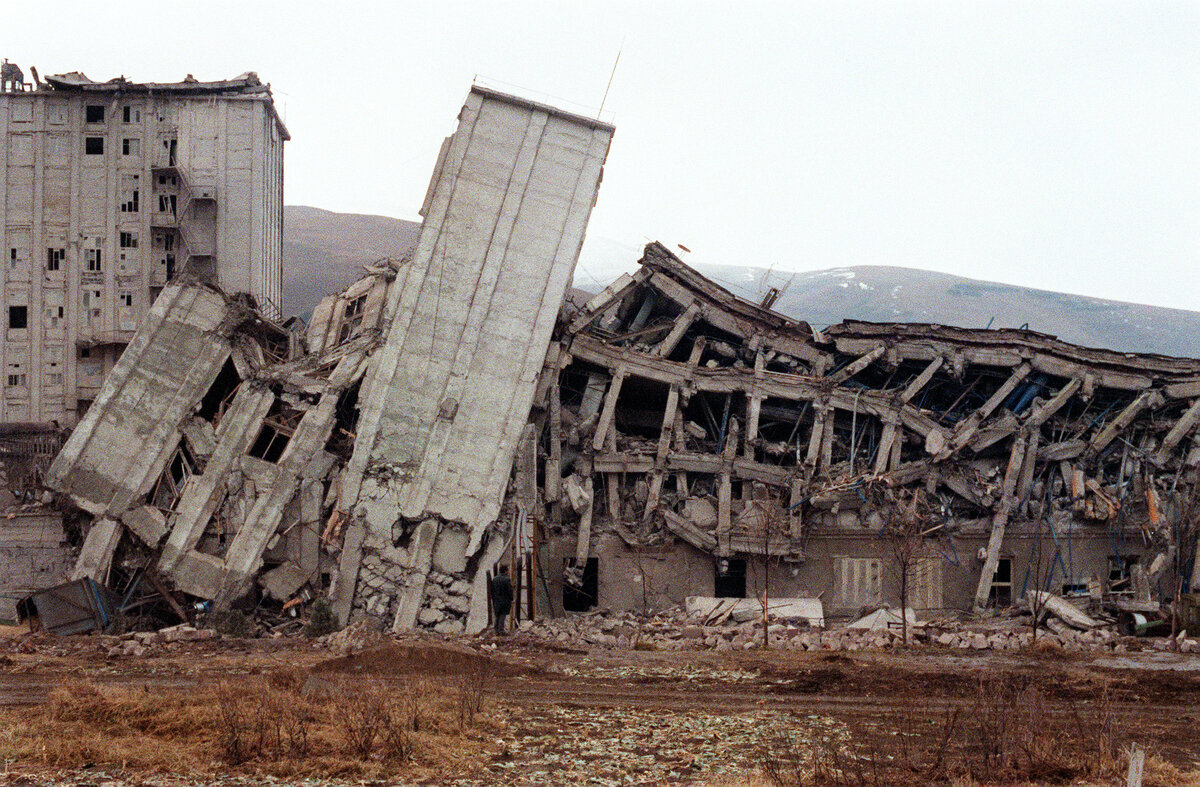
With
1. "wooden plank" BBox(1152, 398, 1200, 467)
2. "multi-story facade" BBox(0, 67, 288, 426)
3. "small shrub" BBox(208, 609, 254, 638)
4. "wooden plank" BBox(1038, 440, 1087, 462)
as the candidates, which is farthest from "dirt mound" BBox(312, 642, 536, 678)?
"multi-story facade" BBox(0, 67, 288, 426)

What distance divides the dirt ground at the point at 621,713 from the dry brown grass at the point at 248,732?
0.13 feet

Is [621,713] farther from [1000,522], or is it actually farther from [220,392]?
[220,392]

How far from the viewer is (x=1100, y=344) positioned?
13388 cm

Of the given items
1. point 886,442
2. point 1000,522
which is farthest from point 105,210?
point 1000,522

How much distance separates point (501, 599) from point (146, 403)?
1041cm

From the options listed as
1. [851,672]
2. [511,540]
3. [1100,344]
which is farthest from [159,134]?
[1100,344]

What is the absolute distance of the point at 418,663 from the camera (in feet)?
69.9

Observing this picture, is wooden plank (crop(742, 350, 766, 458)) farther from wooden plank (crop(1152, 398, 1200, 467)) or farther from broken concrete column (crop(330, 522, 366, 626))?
wooden plank (crop(1152, 398, 1200, 467))

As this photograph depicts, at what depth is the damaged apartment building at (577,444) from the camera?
27.2 metres

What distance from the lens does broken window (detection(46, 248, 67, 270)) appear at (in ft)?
172

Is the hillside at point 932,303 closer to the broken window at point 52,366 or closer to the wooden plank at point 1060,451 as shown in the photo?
the broken window at point 52,366

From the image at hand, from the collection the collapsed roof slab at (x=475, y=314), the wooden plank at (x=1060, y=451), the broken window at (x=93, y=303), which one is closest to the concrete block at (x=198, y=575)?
the collapsed roof slab at (x=475, y=314)

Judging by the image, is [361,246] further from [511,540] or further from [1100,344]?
[511,540]

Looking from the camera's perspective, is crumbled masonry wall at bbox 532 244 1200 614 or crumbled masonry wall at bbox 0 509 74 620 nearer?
crumbled masonry wall at bbox 532 244 1200 614
